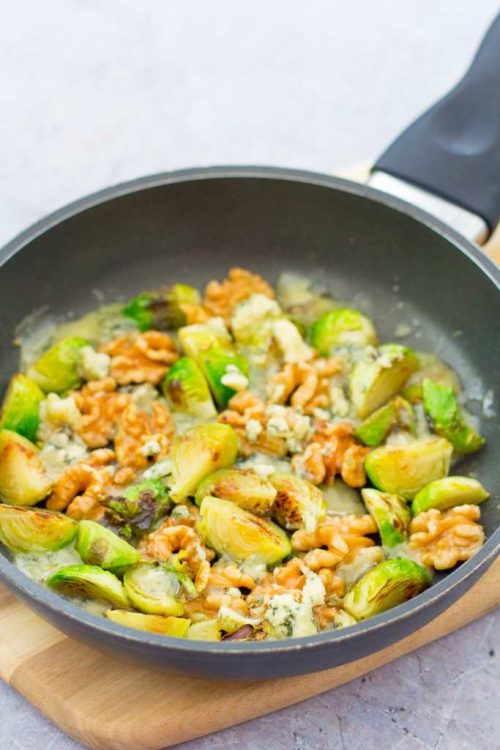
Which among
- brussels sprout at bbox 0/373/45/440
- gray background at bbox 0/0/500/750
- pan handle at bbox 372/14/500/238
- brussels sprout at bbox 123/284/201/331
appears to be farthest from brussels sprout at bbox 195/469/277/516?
gray background at bbox 0/0/500/750

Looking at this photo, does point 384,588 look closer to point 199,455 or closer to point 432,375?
point 199,455

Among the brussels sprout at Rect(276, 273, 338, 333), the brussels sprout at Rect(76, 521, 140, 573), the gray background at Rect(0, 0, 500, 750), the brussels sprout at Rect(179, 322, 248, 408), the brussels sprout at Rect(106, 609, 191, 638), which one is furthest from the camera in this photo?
the gray background at Rect(0, 0, 500, 750)

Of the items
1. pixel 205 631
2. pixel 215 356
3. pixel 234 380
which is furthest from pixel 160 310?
pixel 205 631

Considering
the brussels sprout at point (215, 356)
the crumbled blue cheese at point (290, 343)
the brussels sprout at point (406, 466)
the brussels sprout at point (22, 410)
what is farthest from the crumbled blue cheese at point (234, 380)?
the brussels sprout at point (22, 410)

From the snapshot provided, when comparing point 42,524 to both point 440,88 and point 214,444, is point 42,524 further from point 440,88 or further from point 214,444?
point 440,88

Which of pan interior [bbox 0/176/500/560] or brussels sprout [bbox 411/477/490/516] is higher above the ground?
pan interior [bbox 0/176/500/560]

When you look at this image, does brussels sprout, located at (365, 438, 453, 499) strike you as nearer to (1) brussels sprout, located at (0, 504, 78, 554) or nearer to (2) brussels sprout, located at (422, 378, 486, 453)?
(2) brussels sprout, located at (422, 378, 486, 453)
